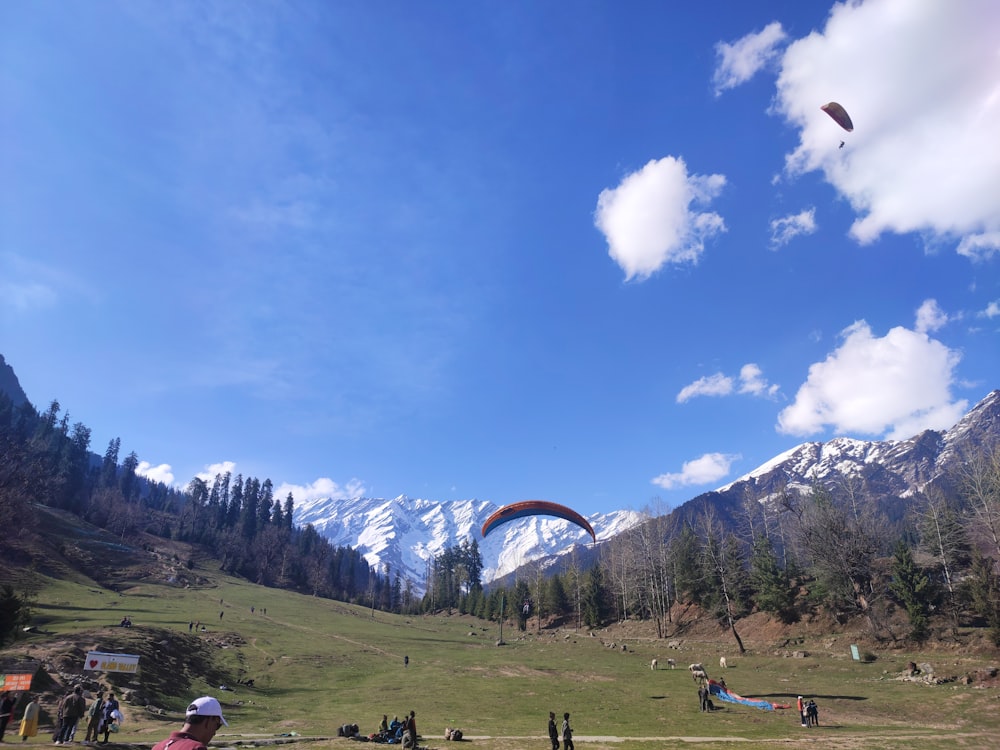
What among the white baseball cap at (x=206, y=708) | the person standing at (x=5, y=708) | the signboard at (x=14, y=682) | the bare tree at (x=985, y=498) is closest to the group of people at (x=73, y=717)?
the person standing at (x=5, y=708)

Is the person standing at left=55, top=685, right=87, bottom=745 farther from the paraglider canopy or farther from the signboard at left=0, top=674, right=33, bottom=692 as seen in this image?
the paraglider canopy

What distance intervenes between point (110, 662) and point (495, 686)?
30.5 metres

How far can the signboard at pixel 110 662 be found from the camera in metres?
29.0

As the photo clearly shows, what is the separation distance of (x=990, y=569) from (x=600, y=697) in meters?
45.1

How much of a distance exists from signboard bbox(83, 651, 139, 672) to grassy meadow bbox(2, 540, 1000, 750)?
3.17 m

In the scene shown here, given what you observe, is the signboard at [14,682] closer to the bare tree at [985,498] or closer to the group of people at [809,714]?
the group of people at [809,714]

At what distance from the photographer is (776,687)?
4666 centimetres

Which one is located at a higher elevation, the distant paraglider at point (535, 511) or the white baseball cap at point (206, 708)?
the distant paraglider at point (535, 511)

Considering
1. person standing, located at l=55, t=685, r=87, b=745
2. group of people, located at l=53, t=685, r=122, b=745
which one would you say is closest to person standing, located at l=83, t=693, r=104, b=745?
group of people, located at l=53, t=685, r=122, b=745

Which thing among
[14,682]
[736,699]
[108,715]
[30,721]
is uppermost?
[14,682]

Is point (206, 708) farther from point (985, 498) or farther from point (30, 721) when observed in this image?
point (985, 498)

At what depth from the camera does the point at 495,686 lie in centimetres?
4831

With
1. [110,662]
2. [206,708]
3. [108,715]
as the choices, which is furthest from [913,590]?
[206,708]

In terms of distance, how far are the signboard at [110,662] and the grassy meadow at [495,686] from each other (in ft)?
10.4
